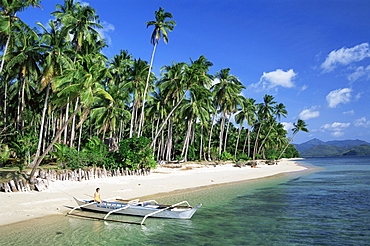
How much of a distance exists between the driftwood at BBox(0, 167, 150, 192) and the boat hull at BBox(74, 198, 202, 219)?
4.36 meters

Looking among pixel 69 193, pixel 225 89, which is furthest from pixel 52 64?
pixel 225 89

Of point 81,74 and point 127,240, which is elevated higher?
point 81,74

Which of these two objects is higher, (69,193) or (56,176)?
(56,176)

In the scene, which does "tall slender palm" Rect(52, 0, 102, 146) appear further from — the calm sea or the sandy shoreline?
the calm sea

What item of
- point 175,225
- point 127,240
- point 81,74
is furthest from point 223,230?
point 81,74

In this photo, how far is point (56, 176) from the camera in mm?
18469

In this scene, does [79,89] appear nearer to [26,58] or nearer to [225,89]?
[26,58]

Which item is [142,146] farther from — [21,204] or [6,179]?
[21,204]

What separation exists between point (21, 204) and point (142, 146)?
11790 mm

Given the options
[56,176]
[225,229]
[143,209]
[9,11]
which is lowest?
[225,229]

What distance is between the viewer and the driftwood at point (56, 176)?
49.4 ft

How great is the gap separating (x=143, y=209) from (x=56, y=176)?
358 inches

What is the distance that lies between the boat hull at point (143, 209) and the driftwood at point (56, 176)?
14.3ft

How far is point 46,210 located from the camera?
1290cm
